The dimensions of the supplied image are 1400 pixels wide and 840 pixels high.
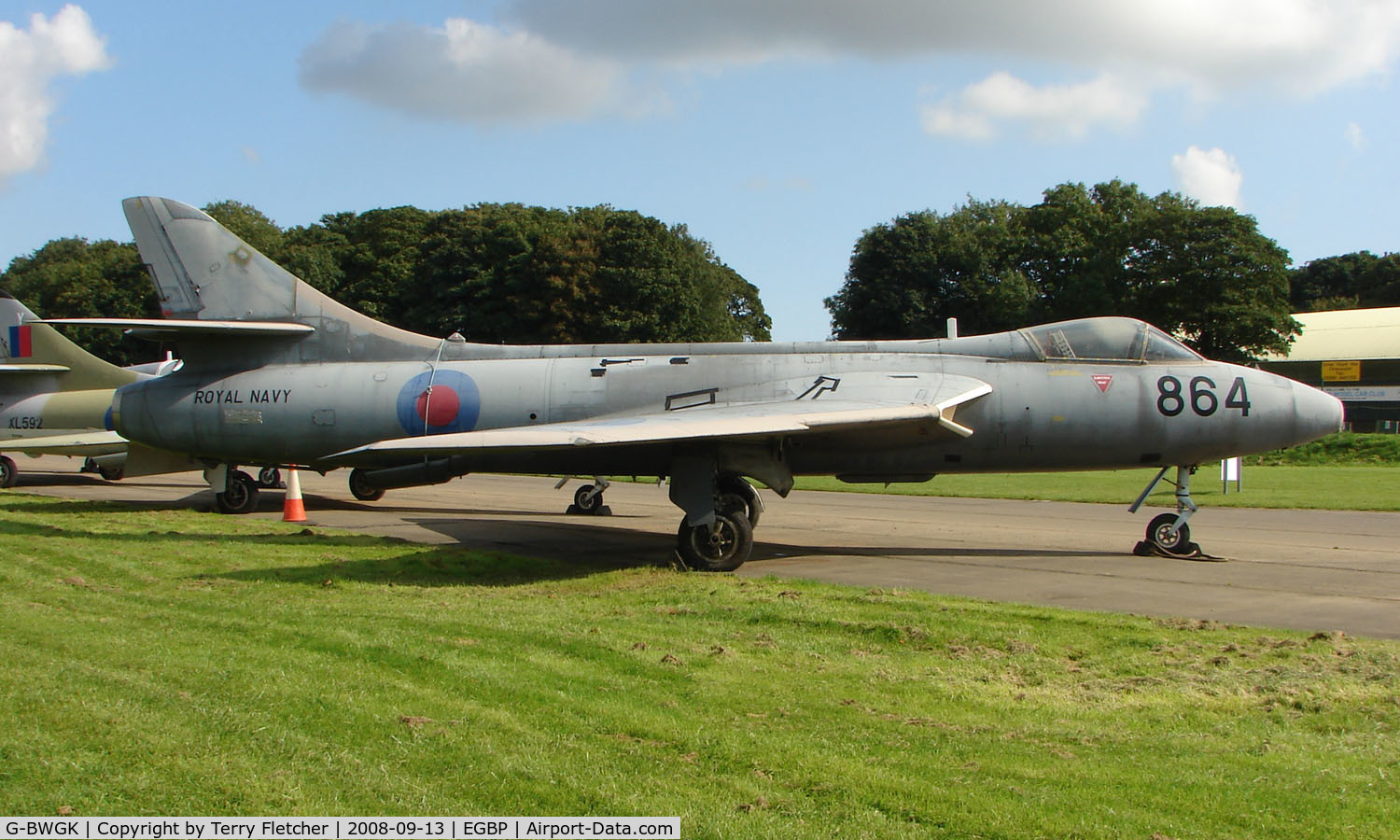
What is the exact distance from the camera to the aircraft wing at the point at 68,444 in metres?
22.7

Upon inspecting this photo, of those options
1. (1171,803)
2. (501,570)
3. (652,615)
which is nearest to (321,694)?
(652,615)

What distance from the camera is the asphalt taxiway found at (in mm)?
10078

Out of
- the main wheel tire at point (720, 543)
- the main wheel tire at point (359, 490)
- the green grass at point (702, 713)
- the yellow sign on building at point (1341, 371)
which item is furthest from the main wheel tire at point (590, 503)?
the yellow sign on building at point (1341, 371)

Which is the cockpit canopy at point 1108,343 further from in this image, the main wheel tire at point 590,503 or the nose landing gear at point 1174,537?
the main wheel tire at point 590,503

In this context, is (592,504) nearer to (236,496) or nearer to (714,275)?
(236,496)

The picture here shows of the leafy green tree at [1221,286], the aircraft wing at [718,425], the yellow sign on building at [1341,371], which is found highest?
the leafy green tree at [1221,286]

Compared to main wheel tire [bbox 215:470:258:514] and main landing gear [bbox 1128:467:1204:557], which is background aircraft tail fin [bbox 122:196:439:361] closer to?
main wheel tire [bbox 215:470:258:514]

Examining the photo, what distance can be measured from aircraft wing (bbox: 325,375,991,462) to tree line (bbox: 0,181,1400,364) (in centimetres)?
4654

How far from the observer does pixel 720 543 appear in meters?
12.0

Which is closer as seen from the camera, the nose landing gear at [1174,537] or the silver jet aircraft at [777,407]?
the silver jet aircraft at [777,407]

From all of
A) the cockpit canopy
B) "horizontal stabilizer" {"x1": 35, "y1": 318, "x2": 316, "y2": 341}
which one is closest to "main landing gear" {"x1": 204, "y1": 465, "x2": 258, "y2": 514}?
"horizontal stabilizer" {"x1": 35, "y1": 318, "x2": 316, "y2": 341}

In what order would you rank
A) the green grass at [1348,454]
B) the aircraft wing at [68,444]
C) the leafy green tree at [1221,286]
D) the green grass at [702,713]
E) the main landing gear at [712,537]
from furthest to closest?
the leafy green tree at [1221,286] → the green grass at [1348,454] → the aircraft wing at [68,444] → the main landing gear at [712,537] → the green grass at [702,713]

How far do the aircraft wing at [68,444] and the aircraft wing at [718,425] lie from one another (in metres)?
12.7

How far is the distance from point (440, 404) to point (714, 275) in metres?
68.0
